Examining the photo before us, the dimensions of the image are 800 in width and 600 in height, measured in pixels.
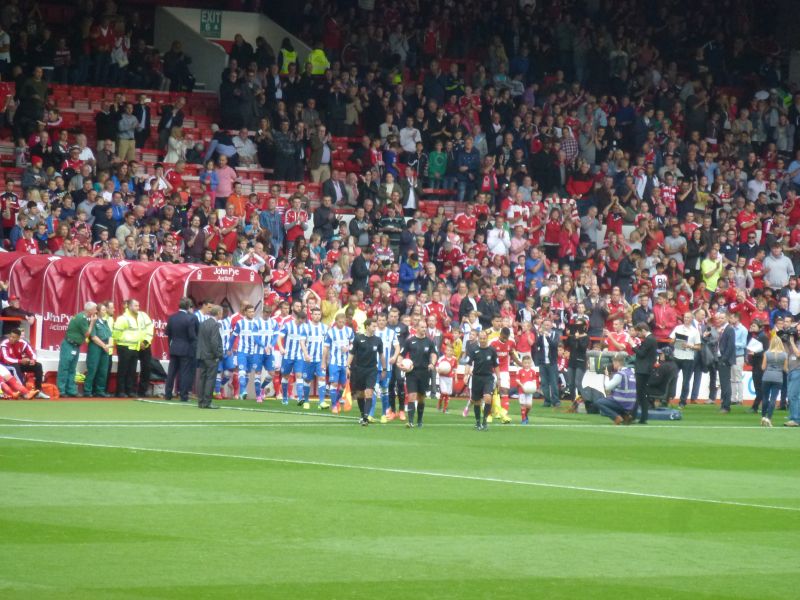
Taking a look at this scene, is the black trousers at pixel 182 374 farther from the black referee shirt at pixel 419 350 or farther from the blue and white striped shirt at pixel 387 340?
the black referee shirt at pixel 419 350

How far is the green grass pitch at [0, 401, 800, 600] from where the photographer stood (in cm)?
1126

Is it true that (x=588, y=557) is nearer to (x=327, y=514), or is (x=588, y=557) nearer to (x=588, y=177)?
(x=327, y=514)

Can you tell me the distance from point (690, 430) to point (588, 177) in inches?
612

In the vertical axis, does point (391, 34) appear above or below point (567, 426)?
above

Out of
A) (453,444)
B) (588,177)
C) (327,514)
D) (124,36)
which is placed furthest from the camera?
(588,177)

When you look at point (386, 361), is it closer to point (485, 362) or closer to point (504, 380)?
point (504, 380)

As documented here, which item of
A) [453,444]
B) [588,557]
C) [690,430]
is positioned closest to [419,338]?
[453,444]

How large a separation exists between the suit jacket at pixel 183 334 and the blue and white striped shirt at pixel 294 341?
6.12 ft

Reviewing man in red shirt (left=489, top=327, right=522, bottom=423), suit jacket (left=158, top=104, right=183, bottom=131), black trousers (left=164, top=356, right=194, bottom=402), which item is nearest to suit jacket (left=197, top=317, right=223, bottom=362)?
black trousers (left=164, top=356, right=194, bottom=402)

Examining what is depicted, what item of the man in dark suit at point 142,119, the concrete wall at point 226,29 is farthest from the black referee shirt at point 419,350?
the concrete wall at point 226,29

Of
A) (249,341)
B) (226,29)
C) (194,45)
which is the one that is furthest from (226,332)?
(226,29)

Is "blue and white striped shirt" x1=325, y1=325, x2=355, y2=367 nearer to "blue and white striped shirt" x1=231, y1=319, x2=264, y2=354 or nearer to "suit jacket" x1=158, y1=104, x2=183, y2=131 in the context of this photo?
"blue and white striped shirt" x1=231, y1=319, x2=264, y2=354

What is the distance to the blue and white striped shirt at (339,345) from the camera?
27.5 m

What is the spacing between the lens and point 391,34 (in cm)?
4128
